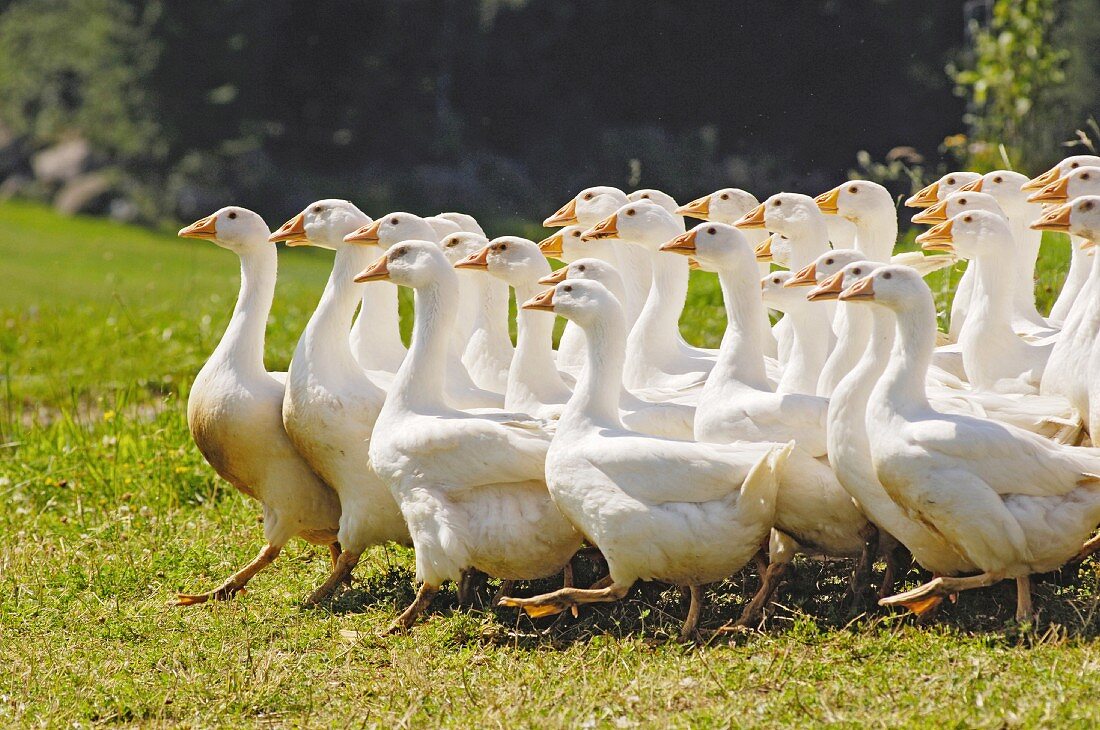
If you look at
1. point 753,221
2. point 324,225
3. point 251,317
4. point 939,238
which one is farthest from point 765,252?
point 251,317

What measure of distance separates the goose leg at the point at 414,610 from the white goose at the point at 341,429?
0.46 metres

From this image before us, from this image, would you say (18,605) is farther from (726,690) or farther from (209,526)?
(726,690)

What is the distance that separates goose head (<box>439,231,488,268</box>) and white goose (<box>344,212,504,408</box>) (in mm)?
195

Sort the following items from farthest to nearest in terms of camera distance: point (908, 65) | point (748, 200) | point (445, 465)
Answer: point (908, 65) < point (748, 200) < point (445, 465)

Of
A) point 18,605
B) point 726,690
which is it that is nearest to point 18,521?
point 18,605

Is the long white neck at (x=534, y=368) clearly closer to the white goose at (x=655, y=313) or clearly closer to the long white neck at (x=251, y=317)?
the white goose at (x=655, y=313)

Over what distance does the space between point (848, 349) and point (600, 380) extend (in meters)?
1.04

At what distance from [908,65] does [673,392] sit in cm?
1859

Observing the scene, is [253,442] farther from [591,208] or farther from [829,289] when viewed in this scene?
[829,289]

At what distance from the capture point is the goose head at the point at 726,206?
741cm

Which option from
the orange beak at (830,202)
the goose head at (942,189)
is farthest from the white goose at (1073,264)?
the orange beak at (830,202)

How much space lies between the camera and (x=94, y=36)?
25.7m

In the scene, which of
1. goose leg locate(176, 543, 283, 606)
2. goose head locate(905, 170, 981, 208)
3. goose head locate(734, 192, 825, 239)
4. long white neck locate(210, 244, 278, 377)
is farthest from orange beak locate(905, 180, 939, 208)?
goose leg locate(176, 543, 283, 606)

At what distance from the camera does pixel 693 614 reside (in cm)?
521
